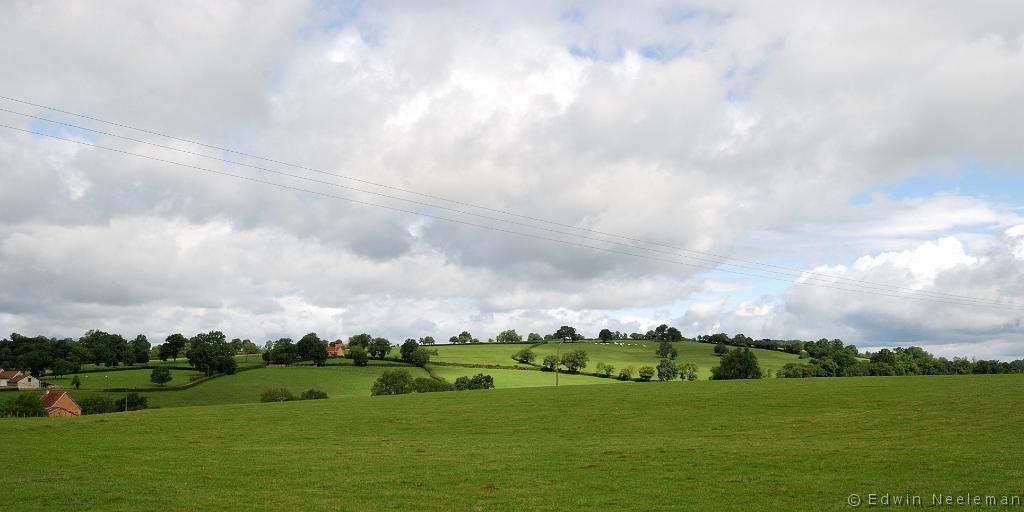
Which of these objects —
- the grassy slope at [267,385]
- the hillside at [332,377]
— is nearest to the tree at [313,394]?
the hillside at [332,377]

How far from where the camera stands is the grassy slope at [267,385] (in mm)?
107812

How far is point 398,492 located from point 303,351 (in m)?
130

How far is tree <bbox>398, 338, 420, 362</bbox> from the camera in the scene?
5955 inches

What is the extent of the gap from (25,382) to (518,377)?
89017 millimetres

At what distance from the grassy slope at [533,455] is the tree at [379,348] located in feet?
289

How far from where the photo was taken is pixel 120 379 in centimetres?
12350

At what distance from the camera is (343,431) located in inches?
2036

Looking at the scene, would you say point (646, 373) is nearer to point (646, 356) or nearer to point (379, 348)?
point (646, 356)

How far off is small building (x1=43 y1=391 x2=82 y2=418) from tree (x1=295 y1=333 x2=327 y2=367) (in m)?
53.9

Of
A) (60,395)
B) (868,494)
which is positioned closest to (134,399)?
(60,395)

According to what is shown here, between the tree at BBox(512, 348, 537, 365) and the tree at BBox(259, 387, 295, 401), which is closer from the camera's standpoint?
the tree at BBox(259, 387, 295, 401)

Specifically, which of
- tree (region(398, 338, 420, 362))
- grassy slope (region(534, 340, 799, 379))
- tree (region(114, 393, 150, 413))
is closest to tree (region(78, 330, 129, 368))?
tree (region(114, 393, 150, 413))

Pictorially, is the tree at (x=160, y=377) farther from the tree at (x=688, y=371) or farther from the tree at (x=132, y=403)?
the tree at (x=688, y=371)

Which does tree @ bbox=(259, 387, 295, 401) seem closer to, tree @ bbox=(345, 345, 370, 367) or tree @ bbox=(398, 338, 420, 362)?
tree @ bbox=(345, 345, 370, 367)
